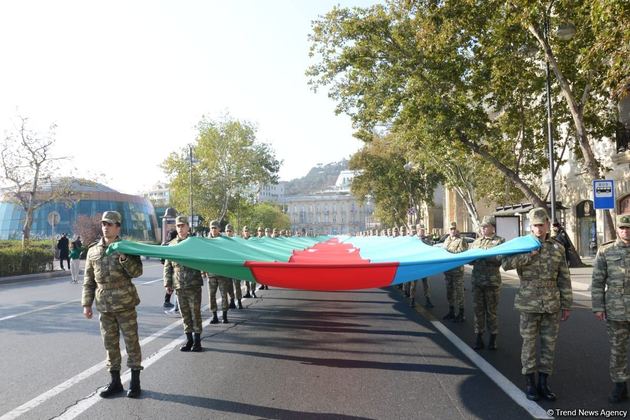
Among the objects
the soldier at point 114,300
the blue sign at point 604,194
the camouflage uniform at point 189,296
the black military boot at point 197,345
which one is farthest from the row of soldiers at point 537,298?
the blue sign at point 604,194

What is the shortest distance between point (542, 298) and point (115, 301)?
4.56m

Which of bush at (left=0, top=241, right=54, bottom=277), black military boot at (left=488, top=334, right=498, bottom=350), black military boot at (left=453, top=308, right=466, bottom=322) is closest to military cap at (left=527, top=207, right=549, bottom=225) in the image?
black military boot at (left=488, top=334, right=498, bottom=350)

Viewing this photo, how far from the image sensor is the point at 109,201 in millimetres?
68500

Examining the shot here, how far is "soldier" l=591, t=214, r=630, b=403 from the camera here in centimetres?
511

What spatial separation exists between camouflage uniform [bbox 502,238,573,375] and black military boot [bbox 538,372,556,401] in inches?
2.4

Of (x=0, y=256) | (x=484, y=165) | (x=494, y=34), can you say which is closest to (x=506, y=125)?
(x=484, y=165)

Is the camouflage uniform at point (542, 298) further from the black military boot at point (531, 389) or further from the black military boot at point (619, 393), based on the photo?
the black military boot at point (619, 393)

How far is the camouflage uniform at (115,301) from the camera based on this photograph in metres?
5.63

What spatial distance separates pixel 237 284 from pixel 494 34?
41.0 feet

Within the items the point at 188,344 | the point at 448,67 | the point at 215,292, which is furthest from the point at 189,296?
the point at 448,67

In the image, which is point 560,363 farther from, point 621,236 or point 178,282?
point 178,282

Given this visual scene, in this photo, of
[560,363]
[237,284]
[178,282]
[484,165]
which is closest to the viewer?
[560,363]

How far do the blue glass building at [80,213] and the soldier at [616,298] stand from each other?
195 ft

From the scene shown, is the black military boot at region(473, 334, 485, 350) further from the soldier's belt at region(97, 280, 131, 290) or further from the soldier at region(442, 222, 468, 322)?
the soldier's belt at region(97, 280, 131, 290)
